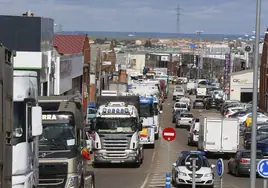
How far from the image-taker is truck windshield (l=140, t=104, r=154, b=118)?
47312 millimetres

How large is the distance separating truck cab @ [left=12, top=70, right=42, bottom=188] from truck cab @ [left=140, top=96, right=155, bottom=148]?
29.1m

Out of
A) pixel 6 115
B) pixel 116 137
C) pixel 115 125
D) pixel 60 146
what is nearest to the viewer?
pixel 6 115

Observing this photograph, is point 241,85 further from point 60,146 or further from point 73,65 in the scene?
point 60,146

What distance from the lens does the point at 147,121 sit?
1783 inches

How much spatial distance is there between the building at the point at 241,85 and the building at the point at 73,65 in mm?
27330

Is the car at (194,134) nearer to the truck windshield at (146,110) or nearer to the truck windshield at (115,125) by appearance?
the truck windshield at (146,110)

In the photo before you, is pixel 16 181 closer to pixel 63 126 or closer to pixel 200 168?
pixel 63 126

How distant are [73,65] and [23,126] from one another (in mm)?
51794

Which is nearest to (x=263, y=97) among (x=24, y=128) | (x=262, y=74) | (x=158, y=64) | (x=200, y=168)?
(x=262, y=74)

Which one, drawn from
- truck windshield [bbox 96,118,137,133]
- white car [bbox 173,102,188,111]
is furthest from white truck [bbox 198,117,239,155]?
white car [bbox 173,102,188,111]

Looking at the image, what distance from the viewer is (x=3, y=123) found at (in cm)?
1143

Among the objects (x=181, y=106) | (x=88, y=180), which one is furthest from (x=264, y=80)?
(x=88, y=180)

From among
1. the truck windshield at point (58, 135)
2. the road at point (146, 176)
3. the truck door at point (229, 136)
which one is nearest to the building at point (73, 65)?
the truck door at point (229, 136)

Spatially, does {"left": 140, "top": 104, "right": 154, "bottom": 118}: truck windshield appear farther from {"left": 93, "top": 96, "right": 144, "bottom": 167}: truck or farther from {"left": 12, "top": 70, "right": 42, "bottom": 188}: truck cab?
{"left": 12, "top": 70, "right": 42, "bottom": 188}: truck cab
